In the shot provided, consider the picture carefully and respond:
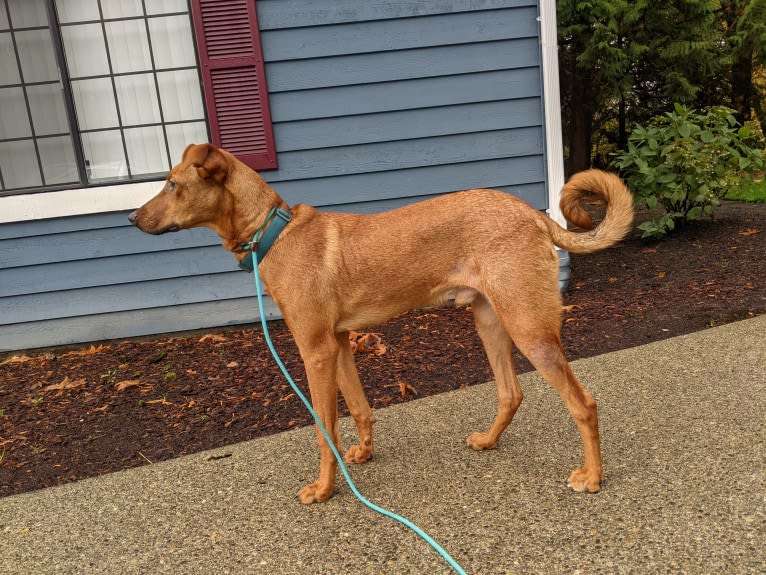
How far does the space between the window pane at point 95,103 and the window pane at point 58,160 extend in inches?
10.3

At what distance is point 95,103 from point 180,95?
2.50 ft

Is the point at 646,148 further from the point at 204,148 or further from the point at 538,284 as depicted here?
the point at 204,148

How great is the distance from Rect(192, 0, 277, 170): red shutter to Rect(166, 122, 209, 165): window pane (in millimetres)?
268

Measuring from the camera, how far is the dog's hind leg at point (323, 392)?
2803mm

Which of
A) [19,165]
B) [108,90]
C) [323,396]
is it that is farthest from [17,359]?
[323,396]

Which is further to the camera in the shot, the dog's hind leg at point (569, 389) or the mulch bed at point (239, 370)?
the mulch bed at point (239, 370)

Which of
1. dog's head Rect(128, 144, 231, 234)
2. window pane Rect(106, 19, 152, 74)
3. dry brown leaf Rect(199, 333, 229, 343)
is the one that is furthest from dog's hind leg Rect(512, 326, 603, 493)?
window pane Rect(106, 19, 152, 74)

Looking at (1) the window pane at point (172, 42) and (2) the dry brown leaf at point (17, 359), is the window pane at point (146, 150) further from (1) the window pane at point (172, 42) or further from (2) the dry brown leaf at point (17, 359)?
(2) the dry brown leaf at point (17, 359)

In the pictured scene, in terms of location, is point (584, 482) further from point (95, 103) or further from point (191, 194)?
point (95, 103)

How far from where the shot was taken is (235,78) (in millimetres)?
5414

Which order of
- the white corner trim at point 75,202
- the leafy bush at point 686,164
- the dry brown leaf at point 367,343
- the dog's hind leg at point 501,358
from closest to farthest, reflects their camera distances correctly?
the dog's hind leg at point 501,358 < the dry brown leaf at point 367,343 < the white corner trim at point 75,202 < the leafy bush at point 686,164

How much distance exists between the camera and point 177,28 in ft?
18.2

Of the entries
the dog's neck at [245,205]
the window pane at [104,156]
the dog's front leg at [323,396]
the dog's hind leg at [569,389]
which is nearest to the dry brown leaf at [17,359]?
the window pane at [104,156]

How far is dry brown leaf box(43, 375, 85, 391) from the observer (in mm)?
4738
